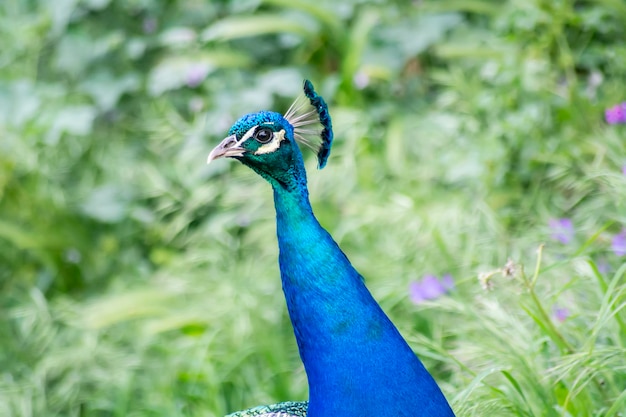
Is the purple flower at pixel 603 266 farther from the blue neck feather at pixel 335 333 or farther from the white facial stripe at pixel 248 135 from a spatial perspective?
the white facial stripe at pixel 248 135

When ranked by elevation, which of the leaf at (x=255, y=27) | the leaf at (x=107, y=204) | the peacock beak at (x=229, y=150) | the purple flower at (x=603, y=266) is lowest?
the purple flower at (x=603, y=266)

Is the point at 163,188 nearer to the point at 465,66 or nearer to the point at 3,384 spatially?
the point at 3,384

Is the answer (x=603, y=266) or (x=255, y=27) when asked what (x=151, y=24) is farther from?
(x=603, y=266)

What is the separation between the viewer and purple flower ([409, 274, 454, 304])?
2.55m

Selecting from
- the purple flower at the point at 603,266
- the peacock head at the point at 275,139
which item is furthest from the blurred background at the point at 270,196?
the peacock head at the point at 275,139

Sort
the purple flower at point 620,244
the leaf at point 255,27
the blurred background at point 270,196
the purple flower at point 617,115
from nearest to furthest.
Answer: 1. the purple flower at point 620,244
2. the blurred background at point 270,196
3. the purple flower at point 617,115
4. the leaf at point 255,27

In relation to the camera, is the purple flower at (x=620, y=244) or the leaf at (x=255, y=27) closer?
the purple flower at (x=620, y=244)

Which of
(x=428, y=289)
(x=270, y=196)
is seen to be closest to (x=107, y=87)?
(x=270, y=196)

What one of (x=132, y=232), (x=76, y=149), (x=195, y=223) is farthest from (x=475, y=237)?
(x=76, y=149)

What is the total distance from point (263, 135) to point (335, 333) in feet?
1.21

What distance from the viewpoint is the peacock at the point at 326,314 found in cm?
164

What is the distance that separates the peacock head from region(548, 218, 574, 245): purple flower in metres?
1.09

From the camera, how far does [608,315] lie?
1.95 m

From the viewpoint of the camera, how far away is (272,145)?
1.66m
